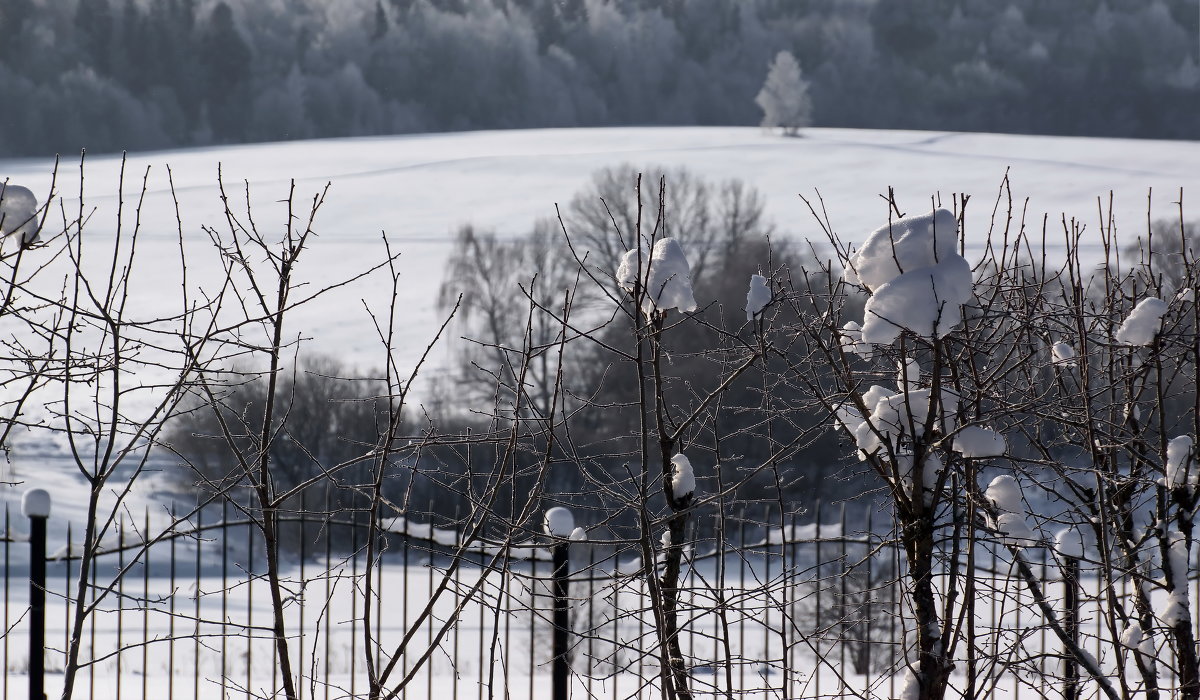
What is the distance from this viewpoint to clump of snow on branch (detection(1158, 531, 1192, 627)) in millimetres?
3016

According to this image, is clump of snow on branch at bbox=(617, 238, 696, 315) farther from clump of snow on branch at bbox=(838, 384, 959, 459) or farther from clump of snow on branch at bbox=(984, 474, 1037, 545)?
clump of snow on branch at bbox=(984, 474, 1037, 545)

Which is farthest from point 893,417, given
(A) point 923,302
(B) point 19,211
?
(B) point 19,211

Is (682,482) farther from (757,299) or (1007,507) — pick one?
(1007,507)

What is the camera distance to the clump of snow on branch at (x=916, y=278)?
7.30 ft

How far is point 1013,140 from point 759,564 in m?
Result: 41.2

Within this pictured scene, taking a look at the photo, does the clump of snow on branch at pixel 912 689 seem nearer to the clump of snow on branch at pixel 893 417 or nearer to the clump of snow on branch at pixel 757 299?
the clump of snow on branch at pixel 893 417

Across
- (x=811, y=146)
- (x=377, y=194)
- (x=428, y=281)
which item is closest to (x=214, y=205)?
(x=377, y=194)

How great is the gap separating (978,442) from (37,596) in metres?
3.93

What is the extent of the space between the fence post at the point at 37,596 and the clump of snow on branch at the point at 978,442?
3.67 meters

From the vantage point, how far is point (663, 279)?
277 cm

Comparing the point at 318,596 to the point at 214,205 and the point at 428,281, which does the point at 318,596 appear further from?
the point at 214,205

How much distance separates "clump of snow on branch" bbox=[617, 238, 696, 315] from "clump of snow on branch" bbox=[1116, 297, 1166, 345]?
3.88 feet

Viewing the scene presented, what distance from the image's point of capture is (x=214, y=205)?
3606 centimetres

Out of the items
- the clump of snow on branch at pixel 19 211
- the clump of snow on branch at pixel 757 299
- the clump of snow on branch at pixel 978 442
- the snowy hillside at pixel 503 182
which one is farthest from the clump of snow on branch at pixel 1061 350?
the snowy hillside at pixel 503 182
